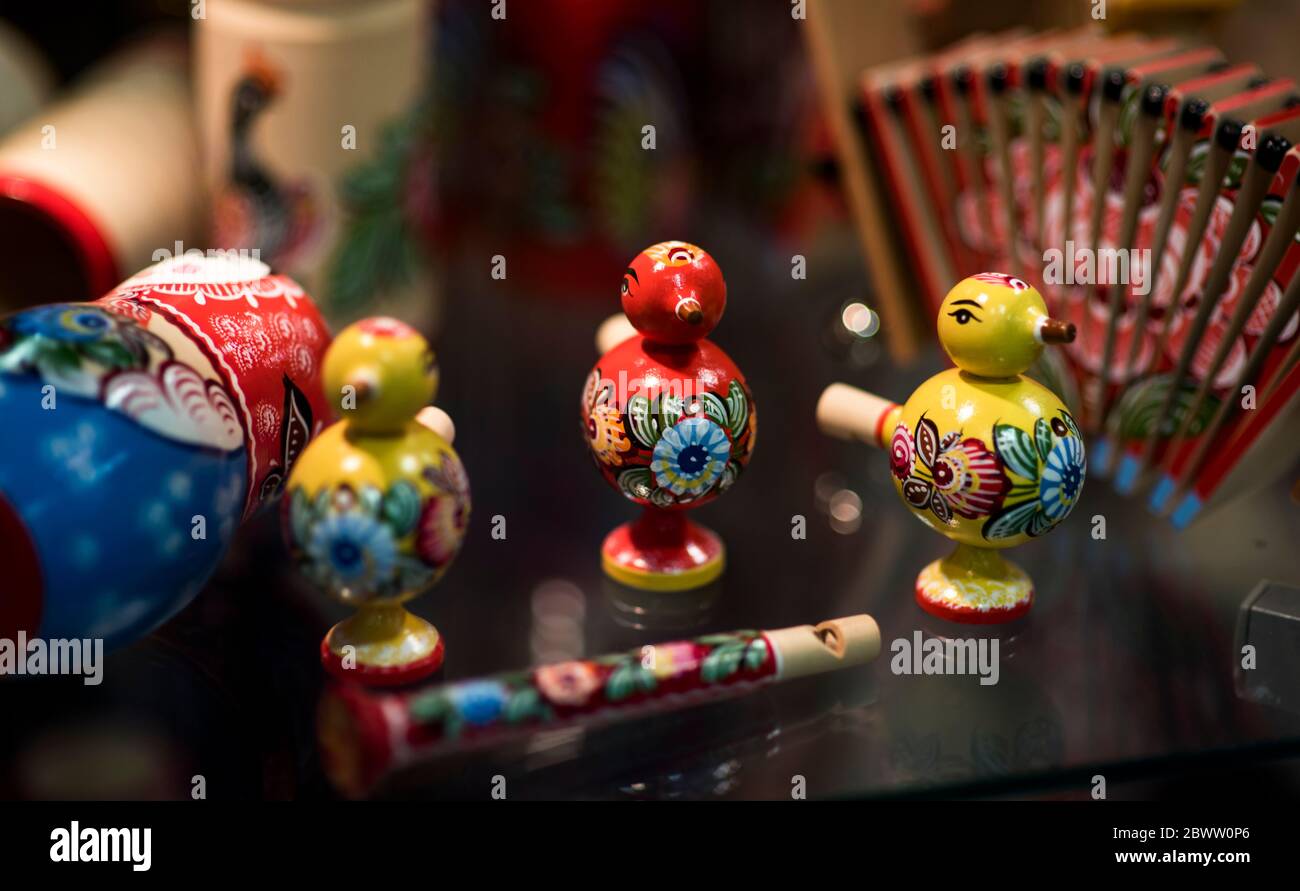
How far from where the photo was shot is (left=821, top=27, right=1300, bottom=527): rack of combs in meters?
1.28

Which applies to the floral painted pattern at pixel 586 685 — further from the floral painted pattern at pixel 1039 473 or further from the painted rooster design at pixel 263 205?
the painted rooster design at pixel 263 205

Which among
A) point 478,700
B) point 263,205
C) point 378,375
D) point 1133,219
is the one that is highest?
point 263,205

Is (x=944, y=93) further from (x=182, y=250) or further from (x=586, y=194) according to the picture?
(x=182, y=250)

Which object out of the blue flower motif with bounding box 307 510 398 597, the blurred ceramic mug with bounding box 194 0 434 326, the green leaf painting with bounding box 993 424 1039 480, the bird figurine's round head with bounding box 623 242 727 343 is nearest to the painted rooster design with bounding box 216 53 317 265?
the blurred ceramic mug with bounding box 194 0 434 326

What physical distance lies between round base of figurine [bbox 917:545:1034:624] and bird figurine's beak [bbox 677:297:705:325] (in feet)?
0.98

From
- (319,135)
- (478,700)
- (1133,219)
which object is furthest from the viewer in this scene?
(319,135)

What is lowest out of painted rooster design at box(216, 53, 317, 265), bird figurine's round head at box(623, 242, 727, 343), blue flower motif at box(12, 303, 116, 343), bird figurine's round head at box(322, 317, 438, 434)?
bird figurine's round head at box(322, 317, 438, 434)

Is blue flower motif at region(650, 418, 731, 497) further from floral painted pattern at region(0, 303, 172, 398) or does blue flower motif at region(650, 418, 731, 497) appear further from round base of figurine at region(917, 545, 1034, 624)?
floral painted pattern at region(0, 303, 172, 398)

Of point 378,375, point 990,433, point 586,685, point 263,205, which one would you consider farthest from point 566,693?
point 263,205

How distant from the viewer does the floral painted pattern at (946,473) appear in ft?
3.67

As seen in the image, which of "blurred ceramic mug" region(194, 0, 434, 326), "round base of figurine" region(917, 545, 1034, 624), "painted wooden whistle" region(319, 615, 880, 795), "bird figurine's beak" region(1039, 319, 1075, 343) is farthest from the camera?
"blurred ceramic mug" region(194, 0, 434, 326)

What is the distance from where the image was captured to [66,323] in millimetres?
1049

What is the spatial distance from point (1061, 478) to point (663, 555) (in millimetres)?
336

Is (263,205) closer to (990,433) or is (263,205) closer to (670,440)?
(670,440)
